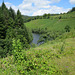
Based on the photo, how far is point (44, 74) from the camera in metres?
3.52

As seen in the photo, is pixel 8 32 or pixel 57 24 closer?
pixel 8 32

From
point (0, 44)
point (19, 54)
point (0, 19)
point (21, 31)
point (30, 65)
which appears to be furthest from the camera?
point (21, 31)

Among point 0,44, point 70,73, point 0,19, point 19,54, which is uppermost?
point 0,19

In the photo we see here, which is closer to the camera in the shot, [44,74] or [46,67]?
[44,74]

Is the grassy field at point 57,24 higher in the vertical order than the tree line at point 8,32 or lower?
higher

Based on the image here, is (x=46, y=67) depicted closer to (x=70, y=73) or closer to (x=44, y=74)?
(x=44, y=74)

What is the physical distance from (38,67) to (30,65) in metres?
0.53

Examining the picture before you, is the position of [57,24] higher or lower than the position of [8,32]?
higher

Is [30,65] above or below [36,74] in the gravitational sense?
above

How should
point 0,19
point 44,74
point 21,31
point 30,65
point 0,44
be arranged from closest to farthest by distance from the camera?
point 44,74, point 30,65, point 0,44, point 0,19, point 21,31

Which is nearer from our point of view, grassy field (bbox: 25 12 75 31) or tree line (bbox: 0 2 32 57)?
tree line (bbox: 0 2 32 57)

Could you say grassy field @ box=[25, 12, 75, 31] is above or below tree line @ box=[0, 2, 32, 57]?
above

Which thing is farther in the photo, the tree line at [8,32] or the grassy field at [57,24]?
the grassy field at [57,24]

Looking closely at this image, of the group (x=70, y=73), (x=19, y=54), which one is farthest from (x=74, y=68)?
(x=19, y=54)
